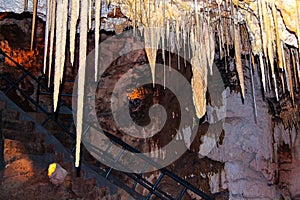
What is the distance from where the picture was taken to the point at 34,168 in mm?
3914

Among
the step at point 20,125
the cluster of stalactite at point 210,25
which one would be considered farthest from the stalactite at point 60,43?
the step at point 20,125

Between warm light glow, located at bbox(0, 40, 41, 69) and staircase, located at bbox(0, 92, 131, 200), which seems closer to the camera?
staircase, located at bbox(0, 92, 131, 200)

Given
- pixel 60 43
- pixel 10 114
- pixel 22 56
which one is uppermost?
pixel 22 56

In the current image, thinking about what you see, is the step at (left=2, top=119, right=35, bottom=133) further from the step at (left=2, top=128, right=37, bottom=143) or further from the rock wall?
the rock wall

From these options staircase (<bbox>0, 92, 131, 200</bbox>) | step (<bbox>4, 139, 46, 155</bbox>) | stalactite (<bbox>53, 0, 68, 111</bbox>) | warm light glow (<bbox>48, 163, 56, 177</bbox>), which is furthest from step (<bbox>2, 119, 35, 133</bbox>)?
stalactite (<bbox>53, 0, 68, 111</bbox>)

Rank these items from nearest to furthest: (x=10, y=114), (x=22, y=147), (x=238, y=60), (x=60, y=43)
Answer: (x=60, y=43), (x=238, y=60), (x=22, y=147), (x=10, y=114)

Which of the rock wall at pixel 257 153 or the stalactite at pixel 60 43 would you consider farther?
the rock wall at pixel 257 153

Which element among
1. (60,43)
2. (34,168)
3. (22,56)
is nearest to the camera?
(60,43)

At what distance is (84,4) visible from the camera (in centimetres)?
262

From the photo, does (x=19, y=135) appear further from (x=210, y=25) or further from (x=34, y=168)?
(x=210, y=25)

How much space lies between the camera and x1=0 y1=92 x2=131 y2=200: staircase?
374 centimetres

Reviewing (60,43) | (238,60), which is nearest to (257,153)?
(238,60)

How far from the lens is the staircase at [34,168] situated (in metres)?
3.74

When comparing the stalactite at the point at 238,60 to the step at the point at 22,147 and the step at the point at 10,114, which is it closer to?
the step at the point at 22,147
